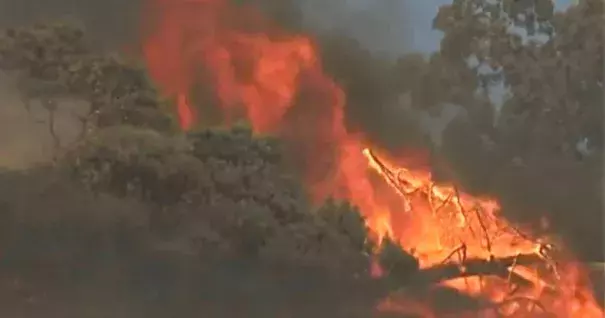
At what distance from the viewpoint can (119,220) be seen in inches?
99.7

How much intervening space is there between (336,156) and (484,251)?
605mm

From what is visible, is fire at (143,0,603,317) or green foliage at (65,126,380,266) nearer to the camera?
green foliage at (65,126,380,266)

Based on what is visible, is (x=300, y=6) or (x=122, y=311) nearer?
(x=122, y=311)

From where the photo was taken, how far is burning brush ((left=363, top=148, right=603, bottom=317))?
2.68 meters

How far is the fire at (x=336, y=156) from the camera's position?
267 cm

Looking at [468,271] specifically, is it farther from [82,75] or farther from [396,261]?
[82,75]

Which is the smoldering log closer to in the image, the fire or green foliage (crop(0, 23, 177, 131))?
the fire

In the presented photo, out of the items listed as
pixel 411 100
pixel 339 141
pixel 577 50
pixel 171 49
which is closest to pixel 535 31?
pixel 577 50

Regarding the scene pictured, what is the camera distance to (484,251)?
8.85ft

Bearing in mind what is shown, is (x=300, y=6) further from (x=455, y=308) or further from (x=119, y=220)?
(x=455, y=308)

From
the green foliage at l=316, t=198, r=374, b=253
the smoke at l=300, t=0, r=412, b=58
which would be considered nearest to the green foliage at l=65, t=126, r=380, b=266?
the green foliage at l=316, t=198, r=374, b=253

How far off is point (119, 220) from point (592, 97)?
169 cm

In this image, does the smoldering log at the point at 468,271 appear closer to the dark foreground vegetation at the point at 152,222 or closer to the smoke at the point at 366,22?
the dark foreground vegetation at the point at 152,222

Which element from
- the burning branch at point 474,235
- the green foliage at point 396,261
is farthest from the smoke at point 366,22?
the green foliage at point 396,261
